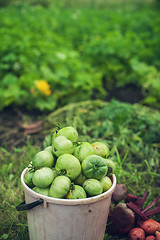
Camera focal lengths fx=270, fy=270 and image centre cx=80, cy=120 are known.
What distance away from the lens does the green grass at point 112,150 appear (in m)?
2.28

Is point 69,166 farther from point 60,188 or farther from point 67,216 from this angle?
Answer: point 67,216

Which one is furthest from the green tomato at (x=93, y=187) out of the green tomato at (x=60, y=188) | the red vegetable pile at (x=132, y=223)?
the red vegetable pile at (x=132, y=223)

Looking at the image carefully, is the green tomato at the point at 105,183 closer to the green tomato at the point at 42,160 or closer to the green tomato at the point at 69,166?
the green tomato at the point at 69,166

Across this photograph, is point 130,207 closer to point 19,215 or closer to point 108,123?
point 19,215

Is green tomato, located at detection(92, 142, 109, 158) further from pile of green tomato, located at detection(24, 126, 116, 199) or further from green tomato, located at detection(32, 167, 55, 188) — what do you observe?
green tomato, located at detection(32, 167, 55, 188)

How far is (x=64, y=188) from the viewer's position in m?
1.59

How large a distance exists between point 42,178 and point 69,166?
179 millimetres

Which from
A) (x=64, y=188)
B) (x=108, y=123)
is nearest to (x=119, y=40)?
(x=108, y=123)

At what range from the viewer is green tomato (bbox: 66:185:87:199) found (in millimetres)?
1604

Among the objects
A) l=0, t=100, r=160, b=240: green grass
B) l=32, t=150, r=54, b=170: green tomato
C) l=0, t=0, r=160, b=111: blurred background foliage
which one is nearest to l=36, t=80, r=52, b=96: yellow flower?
l=0, t=0, r=160, b=111: blurred background foliage

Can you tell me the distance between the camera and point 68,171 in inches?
66.0

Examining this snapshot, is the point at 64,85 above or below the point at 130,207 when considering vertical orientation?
below

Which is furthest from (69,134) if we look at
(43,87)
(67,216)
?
(43,87)

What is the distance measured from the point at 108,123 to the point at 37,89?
133cm
